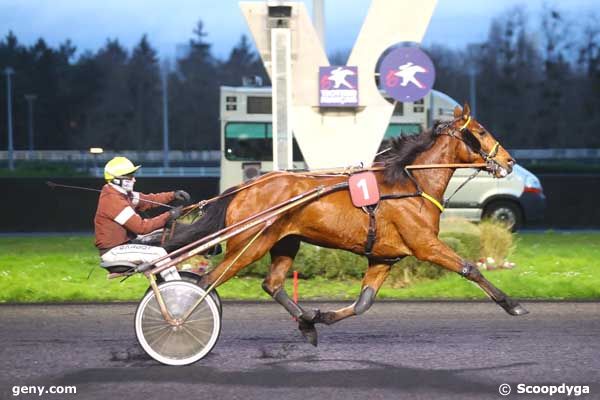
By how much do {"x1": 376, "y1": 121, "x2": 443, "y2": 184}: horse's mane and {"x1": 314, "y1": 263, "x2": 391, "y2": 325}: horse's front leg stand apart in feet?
2.35

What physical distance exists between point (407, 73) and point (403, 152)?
6046 mm

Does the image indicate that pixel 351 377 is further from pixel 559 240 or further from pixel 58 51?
pixel 58 51

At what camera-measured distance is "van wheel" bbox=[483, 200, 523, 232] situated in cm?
2053

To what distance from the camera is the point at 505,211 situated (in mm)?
20578

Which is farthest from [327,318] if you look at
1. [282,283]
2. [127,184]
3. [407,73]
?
[407,73]

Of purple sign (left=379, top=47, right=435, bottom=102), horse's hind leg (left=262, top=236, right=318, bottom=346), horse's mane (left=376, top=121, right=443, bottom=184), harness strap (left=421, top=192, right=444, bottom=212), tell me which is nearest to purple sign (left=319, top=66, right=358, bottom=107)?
purple sign (left=379, top=47, right=435, bottom=102)

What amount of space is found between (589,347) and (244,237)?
2.93 m

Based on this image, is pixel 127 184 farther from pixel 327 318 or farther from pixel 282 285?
pixel 327 318

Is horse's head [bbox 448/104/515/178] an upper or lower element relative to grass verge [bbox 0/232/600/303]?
upper

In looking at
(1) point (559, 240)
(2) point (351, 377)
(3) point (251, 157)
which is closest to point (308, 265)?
(2) point (351, 377)

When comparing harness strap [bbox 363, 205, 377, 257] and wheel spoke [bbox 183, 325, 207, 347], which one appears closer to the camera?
wheel spoke [bbox 183, 325, 207, 347]

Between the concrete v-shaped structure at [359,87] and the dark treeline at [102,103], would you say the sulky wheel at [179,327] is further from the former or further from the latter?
the dark treeline at [102,103]

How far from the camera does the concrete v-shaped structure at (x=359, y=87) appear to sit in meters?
14.5

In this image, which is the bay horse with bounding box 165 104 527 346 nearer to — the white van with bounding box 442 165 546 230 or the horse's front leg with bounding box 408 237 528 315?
the horse's front leg with bounding box 408 237 528 315
